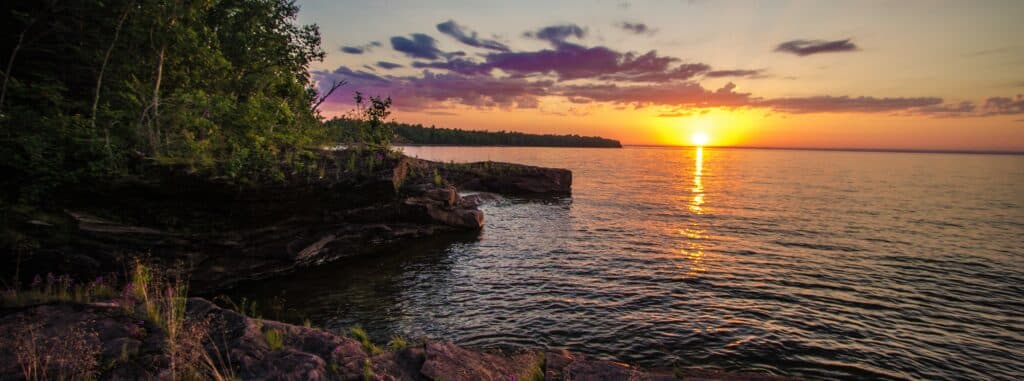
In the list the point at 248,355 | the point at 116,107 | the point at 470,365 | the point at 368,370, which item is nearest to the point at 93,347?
the point at 248,355

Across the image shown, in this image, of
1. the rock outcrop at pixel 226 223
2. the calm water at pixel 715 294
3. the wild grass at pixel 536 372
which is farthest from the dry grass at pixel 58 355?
the wild grass at pixel 536 372

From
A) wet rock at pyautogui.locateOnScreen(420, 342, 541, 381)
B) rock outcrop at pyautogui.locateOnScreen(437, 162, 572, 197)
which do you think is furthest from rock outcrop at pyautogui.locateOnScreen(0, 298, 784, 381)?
rock outcrop at pyautogui.locateOnScreen(437, 162, 572, 197)

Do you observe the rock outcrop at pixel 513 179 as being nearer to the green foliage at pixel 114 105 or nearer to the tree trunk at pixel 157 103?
the green foliage at pixel 114 105

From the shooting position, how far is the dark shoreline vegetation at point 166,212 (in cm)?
686

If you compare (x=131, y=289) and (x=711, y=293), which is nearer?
(x=131, y=289)

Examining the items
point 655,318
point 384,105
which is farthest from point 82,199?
point 655,318

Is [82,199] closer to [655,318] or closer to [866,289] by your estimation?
[655,318]

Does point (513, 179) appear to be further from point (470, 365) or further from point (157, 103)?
point (470, 365)

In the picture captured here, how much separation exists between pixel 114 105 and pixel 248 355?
13.8 meters

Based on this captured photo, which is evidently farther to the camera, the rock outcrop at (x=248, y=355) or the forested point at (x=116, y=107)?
the forested point at (x=116, y=107)

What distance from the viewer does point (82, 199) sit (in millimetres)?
11852

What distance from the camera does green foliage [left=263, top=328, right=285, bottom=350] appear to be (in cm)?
736

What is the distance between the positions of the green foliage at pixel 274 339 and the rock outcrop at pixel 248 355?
0.06ft

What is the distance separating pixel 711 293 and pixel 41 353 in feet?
54.0
